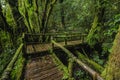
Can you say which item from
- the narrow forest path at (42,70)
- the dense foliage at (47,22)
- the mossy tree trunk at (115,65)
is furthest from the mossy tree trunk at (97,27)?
the mossy tree trunk at (115,65)

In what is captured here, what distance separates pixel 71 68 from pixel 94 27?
262 inches

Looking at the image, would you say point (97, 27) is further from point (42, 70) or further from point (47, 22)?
point (42, 70)

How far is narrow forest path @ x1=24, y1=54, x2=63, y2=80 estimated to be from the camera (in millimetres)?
6152

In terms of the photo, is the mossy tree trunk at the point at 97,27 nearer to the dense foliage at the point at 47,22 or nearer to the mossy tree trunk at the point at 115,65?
the dense foliage at the point at 47,22

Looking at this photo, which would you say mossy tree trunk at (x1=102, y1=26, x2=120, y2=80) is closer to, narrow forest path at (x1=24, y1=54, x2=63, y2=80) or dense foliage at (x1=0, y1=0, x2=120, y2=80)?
narrow forest path at (x1=24, y1=54, x2=63, y2=80)

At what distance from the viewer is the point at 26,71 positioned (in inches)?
262

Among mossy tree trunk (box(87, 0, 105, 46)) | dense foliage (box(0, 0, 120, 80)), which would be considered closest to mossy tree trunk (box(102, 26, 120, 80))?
dense foliage (box(0, 0, 120, 80))

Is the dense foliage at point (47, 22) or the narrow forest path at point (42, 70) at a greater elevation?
the dense foliage at point (47, 22)

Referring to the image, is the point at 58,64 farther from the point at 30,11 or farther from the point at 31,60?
the point at 30,11

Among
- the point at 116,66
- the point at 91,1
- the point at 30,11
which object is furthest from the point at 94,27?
the point at 116,66

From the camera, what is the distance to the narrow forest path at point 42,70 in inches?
242

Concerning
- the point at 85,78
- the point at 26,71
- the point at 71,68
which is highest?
the point at 71,68

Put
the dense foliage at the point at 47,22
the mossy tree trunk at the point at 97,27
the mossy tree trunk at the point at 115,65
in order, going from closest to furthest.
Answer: the mossy tree trunk at the point at 115,65
the dense foliage at the point at 47,22
the mossy tree trunk at the point at 97,27

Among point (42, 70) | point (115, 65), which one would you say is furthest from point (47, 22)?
point (115, 65)
